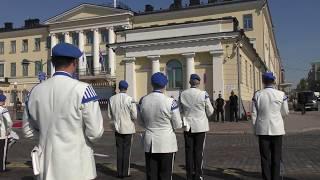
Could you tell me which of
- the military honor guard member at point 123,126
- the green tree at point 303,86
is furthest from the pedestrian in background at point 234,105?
the green tree at point 303,86

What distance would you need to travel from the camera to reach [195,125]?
901 cm

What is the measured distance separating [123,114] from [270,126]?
9.97 feet

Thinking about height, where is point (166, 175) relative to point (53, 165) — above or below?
below

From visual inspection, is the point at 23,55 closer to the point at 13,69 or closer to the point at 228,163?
the point at 13,69

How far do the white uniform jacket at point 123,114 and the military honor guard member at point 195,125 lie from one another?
1.28m

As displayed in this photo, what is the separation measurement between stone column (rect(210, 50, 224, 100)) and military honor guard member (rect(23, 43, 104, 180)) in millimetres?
28198

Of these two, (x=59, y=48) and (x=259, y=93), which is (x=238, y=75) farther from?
(x=59, y=48)

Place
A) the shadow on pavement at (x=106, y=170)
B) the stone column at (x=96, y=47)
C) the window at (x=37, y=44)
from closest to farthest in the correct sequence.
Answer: the shadow on pavement at (x=106, y=170)
the stone column at (x=96, y=47)
the window at (x=37, y=44)

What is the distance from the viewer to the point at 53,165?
4383mm

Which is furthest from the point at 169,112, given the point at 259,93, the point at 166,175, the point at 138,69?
the point at 138,69

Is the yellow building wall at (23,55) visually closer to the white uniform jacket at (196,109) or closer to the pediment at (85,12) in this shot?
the pediment at (85,12)

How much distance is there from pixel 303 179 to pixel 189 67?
952 inches

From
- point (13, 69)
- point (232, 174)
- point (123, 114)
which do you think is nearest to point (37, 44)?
point (13, 69)

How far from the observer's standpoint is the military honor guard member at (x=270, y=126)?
8.31 meters
